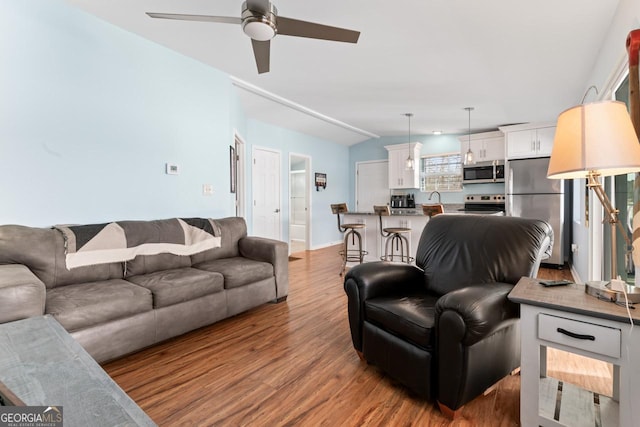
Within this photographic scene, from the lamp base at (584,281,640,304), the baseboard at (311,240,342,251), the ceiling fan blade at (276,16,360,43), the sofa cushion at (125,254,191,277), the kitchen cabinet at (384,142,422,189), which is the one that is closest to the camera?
the lamp base at (584,281,640,304)

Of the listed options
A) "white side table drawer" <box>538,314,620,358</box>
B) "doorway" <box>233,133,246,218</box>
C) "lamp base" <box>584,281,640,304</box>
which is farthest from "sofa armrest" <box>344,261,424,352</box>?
"doorway" <box>233,133,246,218</box>

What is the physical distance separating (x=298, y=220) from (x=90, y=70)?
6.03 meters

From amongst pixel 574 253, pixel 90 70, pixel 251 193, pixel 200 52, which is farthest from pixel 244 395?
pixel 574 253

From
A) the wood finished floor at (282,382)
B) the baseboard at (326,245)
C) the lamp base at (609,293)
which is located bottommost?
the wood finished floor at (282,382)

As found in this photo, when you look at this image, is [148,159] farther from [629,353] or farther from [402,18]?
[629,353]

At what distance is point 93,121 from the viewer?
2701 millimetres

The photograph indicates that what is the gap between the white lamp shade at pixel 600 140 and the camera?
1164 millimetres

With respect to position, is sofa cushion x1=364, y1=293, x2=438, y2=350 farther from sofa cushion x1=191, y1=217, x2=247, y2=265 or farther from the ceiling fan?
sofa cushion x1=191, y1=217, x2=247, y2=265

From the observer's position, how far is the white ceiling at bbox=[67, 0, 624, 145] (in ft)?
7.72

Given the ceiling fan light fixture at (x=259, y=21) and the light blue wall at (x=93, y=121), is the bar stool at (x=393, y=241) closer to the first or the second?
the light blue wall at (x=93, y=121)

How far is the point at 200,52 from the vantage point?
320cm

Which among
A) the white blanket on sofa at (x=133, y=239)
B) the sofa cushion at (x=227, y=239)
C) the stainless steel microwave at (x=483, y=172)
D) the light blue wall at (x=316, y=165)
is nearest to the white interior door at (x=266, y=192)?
the light blue wall at (x=316, y=165)

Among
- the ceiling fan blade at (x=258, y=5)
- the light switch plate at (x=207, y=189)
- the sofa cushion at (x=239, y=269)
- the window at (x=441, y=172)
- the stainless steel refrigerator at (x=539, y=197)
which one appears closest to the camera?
the ceiling fan blade at (x=258, y=5)

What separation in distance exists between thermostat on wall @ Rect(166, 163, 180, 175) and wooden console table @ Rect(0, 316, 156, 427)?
2303mm
